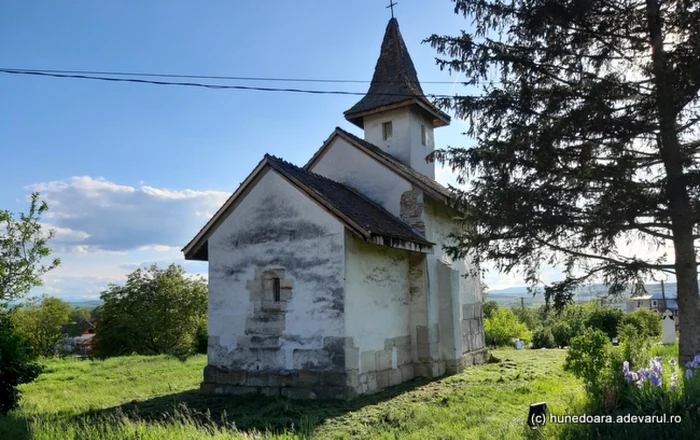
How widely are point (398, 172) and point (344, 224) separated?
364 cm

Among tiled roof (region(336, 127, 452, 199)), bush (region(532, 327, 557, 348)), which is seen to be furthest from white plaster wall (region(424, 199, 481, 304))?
bush (region(532, 327, 557, 348))

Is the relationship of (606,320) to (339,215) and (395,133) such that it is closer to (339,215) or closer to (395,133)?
(395,133)

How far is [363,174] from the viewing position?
1454 cm

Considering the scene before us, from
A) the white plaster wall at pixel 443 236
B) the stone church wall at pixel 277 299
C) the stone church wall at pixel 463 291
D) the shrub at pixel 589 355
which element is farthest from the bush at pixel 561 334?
the stone church wall at pixel 277 299

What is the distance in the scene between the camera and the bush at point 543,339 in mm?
21628

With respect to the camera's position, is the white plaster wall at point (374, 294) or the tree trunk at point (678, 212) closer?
the tree trunk at point (678, 212)

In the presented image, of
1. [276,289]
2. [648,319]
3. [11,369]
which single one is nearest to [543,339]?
[648,319]

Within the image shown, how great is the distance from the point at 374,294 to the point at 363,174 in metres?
4.34

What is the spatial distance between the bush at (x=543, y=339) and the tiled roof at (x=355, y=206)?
12.0 metres

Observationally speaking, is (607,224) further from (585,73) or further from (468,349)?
(468,349)

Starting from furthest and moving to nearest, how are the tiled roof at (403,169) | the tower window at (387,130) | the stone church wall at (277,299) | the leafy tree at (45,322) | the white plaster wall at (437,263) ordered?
1. the leafy tree at (45,322)
2. the tower window at (387,130)
3. the white plaster wall at (437,263)
4. the tiled roof at (403,169)
5. the stone church wall at (277,299)

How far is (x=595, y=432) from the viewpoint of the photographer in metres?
5.63

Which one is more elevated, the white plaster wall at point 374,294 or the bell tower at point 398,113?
the bell tower at point 398,113

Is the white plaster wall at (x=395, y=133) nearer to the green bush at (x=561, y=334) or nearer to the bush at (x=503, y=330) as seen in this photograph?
the green bush at (x=561, y=334)
